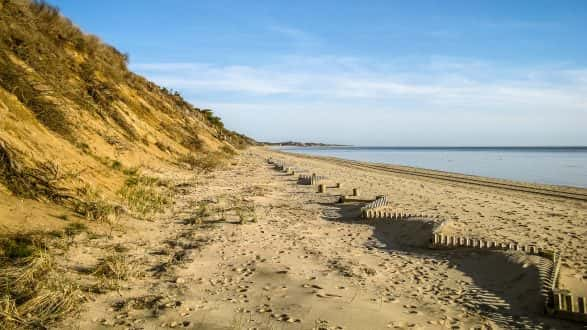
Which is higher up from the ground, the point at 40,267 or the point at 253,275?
the point at 40,267

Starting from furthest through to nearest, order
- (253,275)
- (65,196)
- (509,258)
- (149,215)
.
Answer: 1. (149,215)
2. (65,196)
3. (509,258)
4. (253,275)

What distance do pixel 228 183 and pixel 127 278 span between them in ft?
34.6

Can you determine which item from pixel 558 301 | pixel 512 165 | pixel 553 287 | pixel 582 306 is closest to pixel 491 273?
pixel 553 287

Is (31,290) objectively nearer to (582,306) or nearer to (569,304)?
(569,304)

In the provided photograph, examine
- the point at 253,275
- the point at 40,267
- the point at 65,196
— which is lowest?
the point at 253,275

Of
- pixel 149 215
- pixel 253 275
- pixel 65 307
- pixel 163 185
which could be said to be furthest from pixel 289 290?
pixel 163 185

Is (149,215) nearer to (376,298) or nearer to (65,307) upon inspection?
(65,307)

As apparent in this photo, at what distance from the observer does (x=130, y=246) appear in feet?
21.6

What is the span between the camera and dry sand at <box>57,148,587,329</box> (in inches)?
173

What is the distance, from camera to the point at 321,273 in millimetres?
5855

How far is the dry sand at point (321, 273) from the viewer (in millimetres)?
4383

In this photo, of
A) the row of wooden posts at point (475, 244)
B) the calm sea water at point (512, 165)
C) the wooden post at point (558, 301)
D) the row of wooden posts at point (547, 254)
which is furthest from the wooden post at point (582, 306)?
the calm sea water at point (512, 165)

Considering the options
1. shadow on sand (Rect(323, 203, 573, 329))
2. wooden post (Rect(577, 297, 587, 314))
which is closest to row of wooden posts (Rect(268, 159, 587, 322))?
wooden post (Rect(577, 297, 587, 314))

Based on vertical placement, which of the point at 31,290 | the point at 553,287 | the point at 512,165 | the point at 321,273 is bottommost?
the point at 321,273
